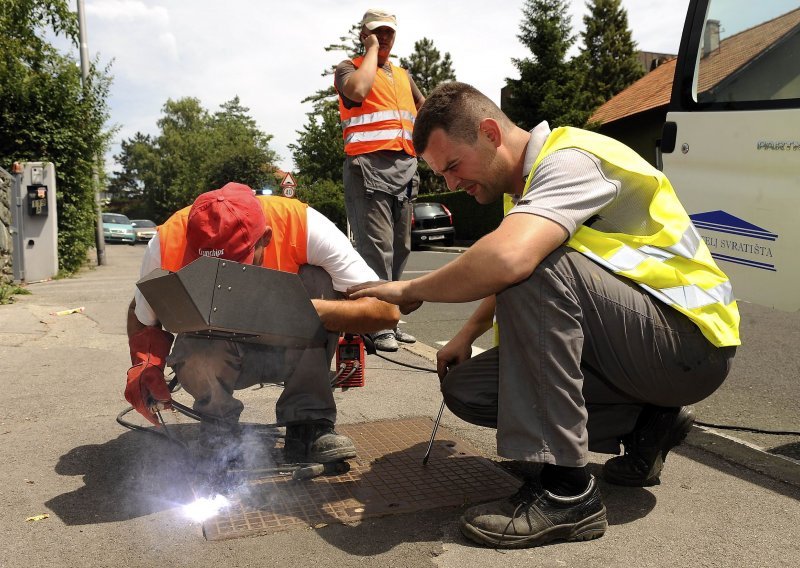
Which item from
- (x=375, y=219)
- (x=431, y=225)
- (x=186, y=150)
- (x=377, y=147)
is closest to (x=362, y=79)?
(x=377, y=147)

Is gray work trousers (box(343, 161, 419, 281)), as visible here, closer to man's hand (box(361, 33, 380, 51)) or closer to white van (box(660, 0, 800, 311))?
man's hand (box(361, 33, 380, 51))

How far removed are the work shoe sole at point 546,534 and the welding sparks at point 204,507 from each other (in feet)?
2.67

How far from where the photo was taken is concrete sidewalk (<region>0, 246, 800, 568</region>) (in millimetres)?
1937

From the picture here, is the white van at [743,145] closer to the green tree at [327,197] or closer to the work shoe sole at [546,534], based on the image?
the work shoe sole at [546,534]

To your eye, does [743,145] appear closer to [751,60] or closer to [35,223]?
[751,60]

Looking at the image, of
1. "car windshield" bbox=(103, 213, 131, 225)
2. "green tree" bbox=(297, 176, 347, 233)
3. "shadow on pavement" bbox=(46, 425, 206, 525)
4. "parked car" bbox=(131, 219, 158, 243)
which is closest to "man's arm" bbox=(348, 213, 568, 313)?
"shadow on pavement" bbox=(46, 425, 206, 525)

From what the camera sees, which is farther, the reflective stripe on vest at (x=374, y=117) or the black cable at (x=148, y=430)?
the reflective stripe on vest at (x=374, y=117)

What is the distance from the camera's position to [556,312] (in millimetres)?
1970

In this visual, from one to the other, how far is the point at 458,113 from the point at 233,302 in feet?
3.22

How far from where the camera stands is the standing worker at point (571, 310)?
1.97 metres

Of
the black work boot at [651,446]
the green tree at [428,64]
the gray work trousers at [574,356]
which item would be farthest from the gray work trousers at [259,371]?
the green tree at [428,64]

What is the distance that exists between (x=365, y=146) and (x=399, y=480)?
9.02 feet

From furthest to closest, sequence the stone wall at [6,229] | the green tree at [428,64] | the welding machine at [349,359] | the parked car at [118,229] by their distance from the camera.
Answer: the green tree at [428,64], the parked car at [118,229], the stone wall at [6,229], the welding machine at [349,359]

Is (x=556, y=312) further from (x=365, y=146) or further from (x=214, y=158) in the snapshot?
(x=214, y=158)
